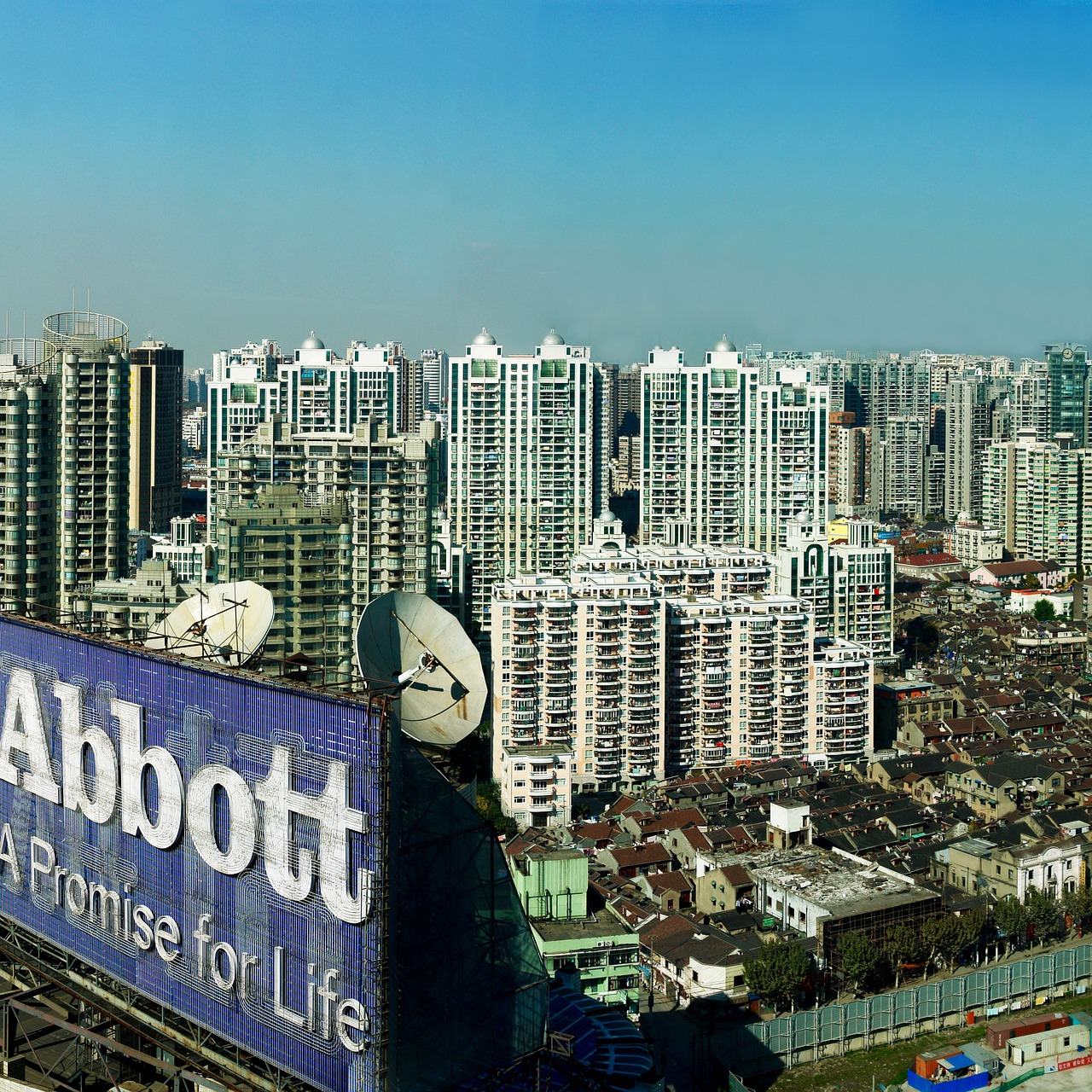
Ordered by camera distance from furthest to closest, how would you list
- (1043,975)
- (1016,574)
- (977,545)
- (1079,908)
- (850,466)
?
(850,466)
(977,545)
(1016,574)
(1079,908)
(1043,975)

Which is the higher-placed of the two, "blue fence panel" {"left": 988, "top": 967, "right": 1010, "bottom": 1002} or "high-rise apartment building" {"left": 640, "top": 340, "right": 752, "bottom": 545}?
"high-rise apartment building" {"left": 640, "top": 340, "right": 752, "bottom": 545}

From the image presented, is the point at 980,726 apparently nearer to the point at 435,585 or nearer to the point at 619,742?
the point at 619,742

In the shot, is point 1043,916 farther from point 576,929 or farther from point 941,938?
point 576,929

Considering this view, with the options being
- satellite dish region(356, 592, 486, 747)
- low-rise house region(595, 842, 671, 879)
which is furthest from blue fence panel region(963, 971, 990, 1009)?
satellite dish region(356, 592, 486, 747)

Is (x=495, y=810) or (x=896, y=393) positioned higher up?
(x=896, y=393)

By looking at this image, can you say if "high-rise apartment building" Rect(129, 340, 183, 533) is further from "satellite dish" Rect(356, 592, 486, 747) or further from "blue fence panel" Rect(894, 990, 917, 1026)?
"satellite dish" Rect(356, 592, 486, 747)

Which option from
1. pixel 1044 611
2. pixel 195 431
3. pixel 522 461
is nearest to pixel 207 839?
pixel 522 461

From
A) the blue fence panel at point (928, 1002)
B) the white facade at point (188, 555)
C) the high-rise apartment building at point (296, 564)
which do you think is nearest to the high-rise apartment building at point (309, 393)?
the white facade at point (188, 555)
